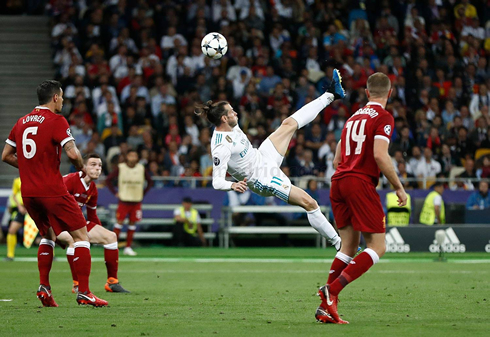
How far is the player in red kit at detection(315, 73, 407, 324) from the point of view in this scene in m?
7.53

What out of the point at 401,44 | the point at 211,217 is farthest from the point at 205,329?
the point at 401,44

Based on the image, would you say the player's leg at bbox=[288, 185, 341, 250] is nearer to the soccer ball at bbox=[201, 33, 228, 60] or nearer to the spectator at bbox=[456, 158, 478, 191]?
Answer: the soccer ball at bbox=[201, 33, 228, 60]

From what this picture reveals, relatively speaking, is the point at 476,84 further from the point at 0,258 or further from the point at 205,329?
the point at 205,329

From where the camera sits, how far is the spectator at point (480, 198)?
19891 mm

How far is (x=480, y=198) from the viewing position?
788 inches

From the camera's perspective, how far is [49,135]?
8711 millimetres

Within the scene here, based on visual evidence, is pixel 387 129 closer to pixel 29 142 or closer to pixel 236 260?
pixel 29 142

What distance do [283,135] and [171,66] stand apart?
44.0ft

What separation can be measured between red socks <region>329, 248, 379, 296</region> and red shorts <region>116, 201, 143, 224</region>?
11423 millimetres

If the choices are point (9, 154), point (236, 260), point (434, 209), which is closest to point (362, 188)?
point (9, 154)

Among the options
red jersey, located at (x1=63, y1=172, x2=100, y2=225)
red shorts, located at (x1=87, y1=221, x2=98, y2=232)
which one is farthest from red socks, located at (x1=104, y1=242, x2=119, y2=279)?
red jersey, located at (x1=63, y1=172, x2=100, y2=225)

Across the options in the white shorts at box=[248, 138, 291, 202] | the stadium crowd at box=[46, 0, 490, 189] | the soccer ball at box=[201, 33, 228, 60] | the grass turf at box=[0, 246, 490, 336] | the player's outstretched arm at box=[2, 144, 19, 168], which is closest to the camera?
the grass turf at box=[0, 246, 490, 336]

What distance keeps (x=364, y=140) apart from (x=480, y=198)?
13283mm

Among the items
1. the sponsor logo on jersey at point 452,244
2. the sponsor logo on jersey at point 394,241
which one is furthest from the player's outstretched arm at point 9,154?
the sponsor logo on jersey at point 452,244
